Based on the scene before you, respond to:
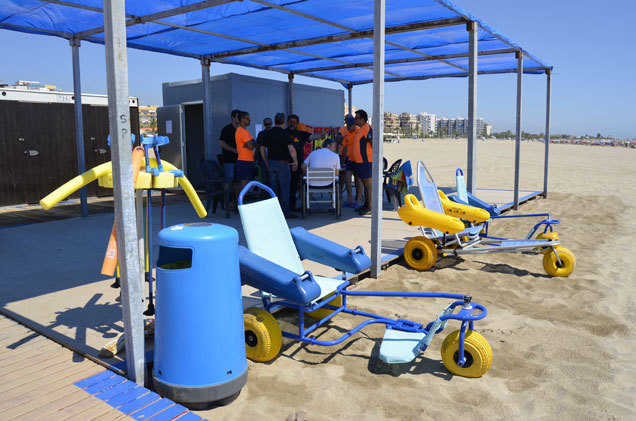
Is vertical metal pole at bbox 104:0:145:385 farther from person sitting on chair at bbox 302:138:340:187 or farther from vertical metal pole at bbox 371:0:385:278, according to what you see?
person sitting on chair at bbox 302:138:340:187

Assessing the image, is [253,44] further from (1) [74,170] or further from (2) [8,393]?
(2) [8,393]

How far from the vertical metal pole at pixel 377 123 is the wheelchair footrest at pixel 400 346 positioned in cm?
170

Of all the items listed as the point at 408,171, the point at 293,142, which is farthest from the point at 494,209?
the point at 293,142

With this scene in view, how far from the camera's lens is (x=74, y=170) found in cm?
1098

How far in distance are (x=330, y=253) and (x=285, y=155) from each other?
14.5 ft

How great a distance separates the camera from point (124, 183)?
2.61 meters

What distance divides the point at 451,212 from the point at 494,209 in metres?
1.37

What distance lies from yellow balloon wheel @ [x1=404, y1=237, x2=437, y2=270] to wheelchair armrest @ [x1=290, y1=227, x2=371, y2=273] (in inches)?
70.5

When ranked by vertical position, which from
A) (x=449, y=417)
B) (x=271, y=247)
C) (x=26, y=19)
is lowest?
(x=449, y=417)

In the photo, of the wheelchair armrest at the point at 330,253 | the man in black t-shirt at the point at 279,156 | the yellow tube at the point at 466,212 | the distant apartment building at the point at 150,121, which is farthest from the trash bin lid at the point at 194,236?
the distant apartment building at the point at 150,121

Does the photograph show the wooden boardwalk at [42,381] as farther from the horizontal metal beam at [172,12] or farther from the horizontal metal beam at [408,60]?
the horizontal metal beam at [408,60]

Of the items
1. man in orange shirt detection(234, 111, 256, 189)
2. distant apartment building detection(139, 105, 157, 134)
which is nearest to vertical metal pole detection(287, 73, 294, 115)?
man in orange shirt detection(234, 111, 256, 189)

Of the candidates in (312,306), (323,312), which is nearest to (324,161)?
(323,312)

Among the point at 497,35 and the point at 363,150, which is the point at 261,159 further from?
the point at 497,35
